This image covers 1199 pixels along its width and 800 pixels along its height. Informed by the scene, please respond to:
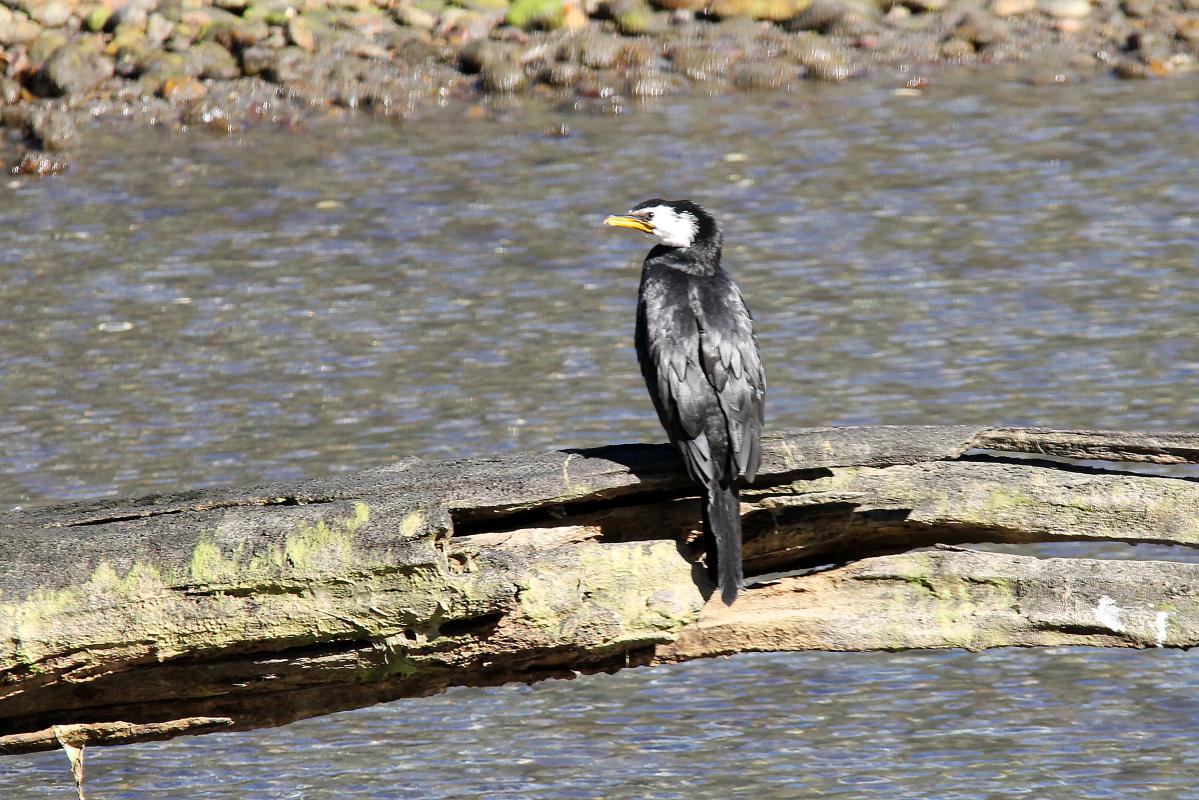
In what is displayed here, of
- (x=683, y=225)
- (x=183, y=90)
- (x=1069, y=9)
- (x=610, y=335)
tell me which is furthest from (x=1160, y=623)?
(x=1069, y=9)

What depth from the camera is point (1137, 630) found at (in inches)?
171

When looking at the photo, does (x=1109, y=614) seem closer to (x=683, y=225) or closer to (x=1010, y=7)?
(x=683, y=225)

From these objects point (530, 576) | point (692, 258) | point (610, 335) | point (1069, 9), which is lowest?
point (610, 335)

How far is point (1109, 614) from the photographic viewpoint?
436 cm

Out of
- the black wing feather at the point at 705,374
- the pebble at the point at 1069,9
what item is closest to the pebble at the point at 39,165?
the pebble at the point at 1069,9

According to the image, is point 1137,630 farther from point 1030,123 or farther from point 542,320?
point 1030,123

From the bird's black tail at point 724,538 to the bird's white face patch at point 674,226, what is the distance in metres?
1.45

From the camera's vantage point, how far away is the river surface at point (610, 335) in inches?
254

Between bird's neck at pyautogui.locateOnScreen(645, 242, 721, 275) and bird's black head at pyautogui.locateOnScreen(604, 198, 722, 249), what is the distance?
0.01 m

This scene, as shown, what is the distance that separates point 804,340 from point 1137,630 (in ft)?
20.6

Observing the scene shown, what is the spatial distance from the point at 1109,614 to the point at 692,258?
177 cm

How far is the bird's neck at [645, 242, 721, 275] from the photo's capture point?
17.9ft

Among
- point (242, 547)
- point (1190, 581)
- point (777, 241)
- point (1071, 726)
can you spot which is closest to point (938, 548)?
point (1190, 581)

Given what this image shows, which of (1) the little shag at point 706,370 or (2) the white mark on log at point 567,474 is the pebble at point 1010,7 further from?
(2) the white mark on log at point 567,474
